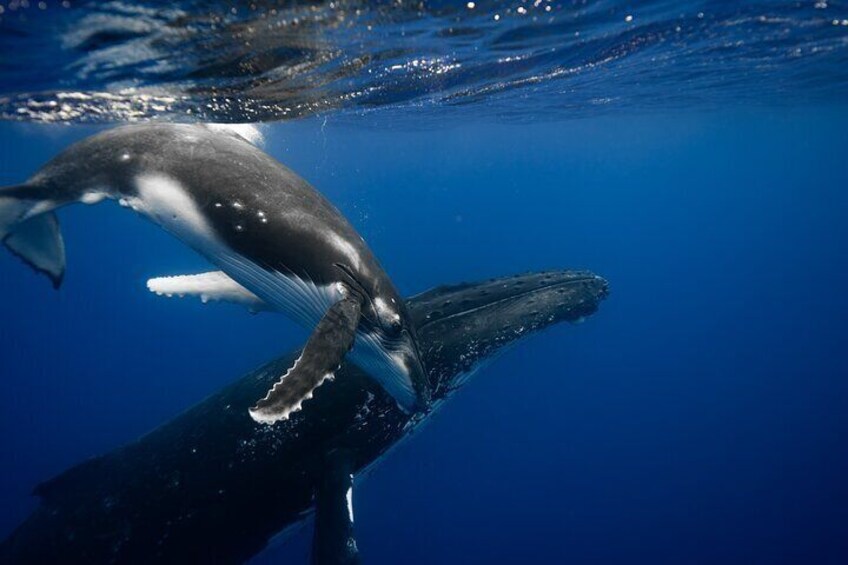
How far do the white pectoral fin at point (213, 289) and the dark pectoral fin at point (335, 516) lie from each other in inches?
83.8

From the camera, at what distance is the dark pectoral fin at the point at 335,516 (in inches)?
204

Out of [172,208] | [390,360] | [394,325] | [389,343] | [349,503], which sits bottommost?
[349,503]

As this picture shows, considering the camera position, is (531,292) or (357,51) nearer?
(531,292)

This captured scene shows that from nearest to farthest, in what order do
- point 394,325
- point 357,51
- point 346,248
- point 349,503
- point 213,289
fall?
point 394,325
point 346,248
point 349,503
point 213,289
point 357,51

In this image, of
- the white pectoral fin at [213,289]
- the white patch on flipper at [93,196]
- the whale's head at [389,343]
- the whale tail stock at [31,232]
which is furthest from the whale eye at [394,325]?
the whale tail stock at [31,232]

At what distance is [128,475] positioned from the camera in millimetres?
6398

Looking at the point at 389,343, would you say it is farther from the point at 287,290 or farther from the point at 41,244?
the point at 41,244

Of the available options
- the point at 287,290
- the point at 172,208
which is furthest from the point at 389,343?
the point at 172,208

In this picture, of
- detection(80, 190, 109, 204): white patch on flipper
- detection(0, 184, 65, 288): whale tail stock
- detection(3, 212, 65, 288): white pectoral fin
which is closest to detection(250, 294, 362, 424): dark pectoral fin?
Answer: detection(80, 190, 109, 204): white patch on flipper

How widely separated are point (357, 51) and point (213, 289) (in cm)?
772

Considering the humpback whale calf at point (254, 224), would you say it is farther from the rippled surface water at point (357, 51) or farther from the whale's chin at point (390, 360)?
the rippled surface water at point (357, 51)

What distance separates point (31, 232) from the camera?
6305 mm

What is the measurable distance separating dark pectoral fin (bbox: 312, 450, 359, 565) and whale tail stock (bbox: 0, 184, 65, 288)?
4.34 m

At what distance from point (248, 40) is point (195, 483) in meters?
7.79
